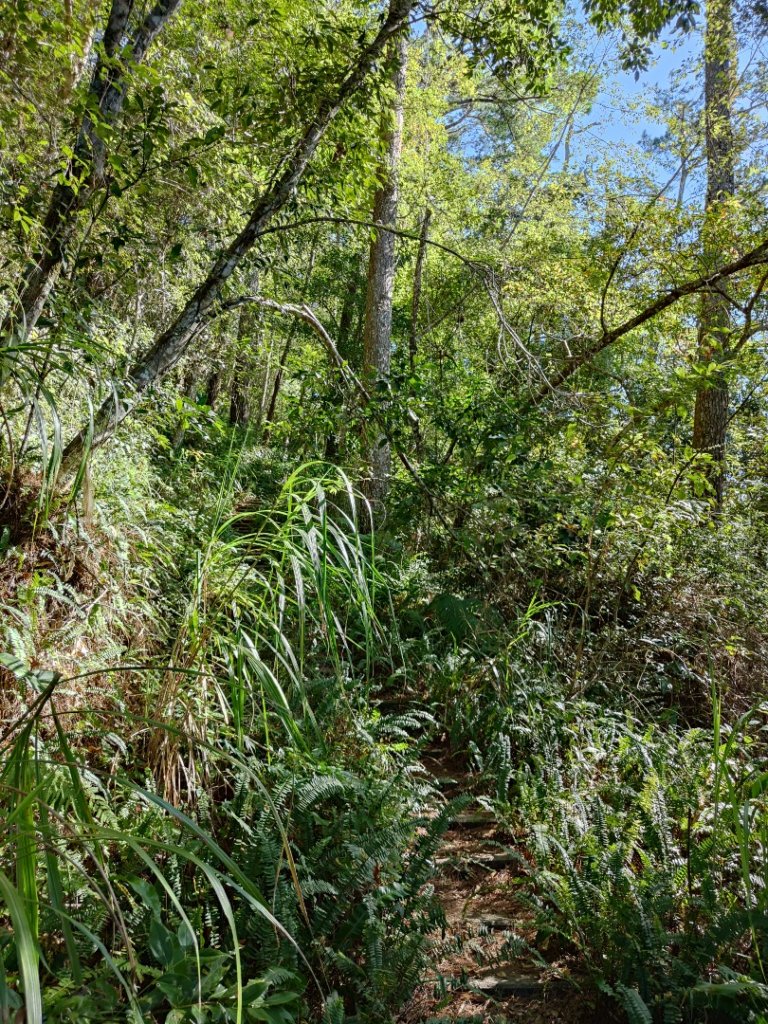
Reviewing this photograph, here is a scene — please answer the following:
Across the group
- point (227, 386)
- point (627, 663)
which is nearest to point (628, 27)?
point (627, 663)

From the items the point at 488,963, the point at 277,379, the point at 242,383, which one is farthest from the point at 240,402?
the point at 488,963

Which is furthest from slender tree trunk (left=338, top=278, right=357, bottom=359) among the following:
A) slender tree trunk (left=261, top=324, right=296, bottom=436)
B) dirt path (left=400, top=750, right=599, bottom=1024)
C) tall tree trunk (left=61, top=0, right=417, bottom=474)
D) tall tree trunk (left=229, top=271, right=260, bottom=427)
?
dirt path (left=400, top=750, right=599, bottom=1024)

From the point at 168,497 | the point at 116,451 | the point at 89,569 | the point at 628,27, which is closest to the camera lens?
the point at 89,569

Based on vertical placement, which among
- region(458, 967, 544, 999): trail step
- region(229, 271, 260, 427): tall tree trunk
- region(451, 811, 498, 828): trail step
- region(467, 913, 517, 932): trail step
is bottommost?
region(458, 967, 544, 999): trail step

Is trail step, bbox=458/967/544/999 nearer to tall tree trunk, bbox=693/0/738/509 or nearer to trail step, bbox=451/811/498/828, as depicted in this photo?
trail step, bbox=451/811/498/828

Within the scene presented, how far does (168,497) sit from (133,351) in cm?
114

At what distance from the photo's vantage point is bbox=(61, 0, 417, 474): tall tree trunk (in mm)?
2754

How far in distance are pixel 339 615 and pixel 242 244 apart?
7.09 feet

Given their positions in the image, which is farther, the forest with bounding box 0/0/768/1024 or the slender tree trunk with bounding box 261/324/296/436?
the slender tree trunk with bounding box 261/324/296/436

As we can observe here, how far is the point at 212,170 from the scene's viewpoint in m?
2.94

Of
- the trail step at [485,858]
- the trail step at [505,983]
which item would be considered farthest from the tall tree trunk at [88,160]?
the trail step at [505,983]

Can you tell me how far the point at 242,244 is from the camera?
285 cm

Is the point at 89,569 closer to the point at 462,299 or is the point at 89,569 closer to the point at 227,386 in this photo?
the point at 462,299

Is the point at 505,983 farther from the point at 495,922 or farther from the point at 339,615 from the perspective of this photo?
the point at 339,615
